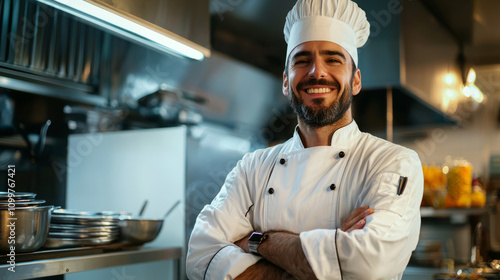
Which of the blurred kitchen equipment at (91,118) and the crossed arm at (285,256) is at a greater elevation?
the blurred kitchen equipment at (91,118)

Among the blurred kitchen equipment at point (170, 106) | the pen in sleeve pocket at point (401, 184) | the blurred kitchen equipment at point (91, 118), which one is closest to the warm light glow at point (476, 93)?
the blurred kitchen equipment at point (170, 106)

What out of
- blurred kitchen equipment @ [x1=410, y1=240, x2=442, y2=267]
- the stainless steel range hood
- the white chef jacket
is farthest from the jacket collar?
blurred kitchen equipment @ [x1=410, y1=240, x2=442, y2=267]

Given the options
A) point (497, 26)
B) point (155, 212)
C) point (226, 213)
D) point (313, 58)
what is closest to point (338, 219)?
point (226, 213)

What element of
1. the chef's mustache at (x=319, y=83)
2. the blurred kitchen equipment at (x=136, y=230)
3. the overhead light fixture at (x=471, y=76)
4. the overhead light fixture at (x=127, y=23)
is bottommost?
the blurred kitchen equipment at (x=136, y=230)

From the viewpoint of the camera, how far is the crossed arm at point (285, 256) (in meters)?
1.37

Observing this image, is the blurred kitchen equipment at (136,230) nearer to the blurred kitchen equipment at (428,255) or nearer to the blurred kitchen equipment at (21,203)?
the blurred kitchen equipment at (21,203)

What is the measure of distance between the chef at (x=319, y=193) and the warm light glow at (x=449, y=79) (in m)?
2.62

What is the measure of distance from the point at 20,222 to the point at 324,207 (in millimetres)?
932

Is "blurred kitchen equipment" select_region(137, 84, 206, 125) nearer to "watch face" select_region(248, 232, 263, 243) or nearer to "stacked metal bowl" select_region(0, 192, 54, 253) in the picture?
"stacked metal bowl" select_region(0, 192, 54, 253)

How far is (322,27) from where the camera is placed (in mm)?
1664

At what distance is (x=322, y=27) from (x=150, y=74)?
203 centimetres

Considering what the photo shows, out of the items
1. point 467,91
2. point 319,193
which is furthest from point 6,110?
point 467,91

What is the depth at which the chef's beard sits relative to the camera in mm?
1597

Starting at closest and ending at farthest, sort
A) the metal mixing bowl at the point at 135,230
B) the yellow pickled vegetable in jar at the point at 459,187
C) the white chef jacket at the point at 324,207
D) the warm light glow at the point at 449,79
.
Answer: the white chef jacket at the point at 324,207 → the metal mixing bowl at the point at 135,230 → the yellow pickled vegetable in jar at the point at 459,187 → the warm light glow at the point at 449,79
